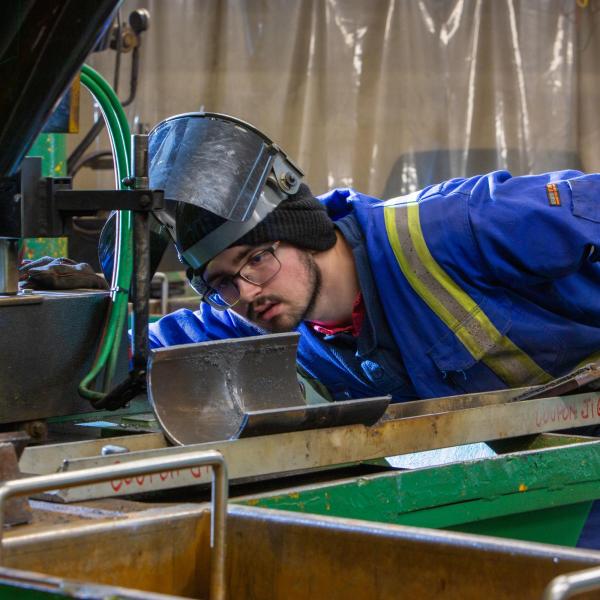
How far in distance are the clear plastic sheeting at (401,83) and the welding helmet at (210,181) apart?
3.40m

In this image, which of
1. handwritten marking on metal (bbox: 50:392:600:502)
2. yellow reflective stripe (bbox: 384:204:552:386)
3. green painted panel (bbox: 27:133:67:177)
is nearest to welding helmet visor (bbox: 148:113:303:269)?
yellow reflective stripe (bbox: 384:204:552:386)

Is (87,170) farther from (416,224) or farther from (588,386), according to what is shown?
(588,386)

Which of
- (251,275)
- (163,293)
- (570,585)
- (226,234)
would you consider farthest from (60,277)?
(163,293)

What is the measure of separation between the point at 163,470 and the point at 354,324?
1.40 metres

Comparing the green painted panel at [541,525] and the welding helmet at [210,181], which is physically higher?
the welding helmet at [210,181]

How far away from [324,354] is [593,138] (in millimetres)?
3731

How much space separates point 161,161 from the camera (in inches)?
82.4

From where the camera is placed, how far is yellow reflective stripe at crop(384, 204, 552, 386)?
2.21 meters

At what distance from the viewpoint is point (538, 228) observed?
215cm

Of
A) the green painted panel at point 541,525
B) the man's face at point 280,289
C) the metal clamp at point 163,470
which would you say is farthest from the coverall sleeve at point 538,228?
the metal clamp at point 163,470

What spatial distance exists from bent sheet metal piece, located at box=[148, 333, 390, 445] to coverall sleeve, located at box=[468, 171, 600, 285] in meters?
0.48

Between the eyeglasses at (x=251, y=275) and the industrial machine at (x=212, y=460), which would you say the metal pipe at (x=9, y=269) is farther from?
the eyeglasses at (x=251, y=275)

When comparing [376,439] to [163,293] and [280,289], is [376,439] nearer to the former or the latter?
[280,289]

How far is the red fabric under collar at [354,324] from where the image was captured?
93.9 inches
